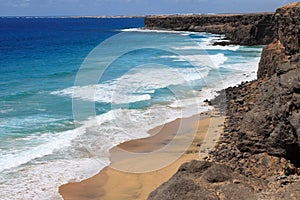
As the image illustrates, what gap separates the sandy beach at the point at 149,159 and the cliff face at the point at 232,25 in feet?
123

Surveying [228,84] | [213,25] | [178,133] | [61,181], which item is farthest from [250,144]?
[213,25]

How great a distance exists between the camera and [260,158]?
8680mm

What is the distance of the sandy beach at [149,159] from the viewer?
33.1 ft

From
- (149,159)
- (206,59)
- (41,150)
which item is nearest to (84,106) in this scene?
(41,150)

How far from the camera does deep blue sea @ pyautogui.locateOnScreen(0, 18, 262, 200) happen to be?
11570mm

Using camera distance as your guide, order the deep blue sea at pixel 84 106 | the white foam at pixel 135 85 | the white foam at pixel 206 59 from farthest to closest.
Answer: the white foam at pixel 206 59, the white foam at pixel 135 85, the deep blue sea at pixel 84 106

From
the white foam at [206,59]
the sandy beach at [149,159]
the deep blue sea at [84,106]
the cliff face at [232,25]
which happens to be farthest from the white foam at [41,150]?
the cliff face at [232,25]

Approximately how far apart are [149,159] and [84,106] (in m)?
7.73

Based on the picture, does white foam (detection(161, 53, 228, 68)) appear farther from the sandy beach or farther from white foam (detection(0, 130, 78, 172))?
white foam (detection(0, 130, 78, 172))

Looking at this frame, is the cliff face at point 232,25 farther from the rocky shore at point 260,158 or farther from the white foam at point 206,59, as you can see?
the rocky shore at point 260,158

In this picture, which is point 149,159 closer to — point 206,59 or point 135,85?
point 135,85

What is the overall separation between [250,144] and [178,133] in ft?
19.6

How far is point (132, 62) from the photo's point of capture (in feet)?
116

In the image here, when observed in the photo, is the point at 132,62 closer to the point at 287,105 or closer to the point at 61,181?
the point at 61,181
